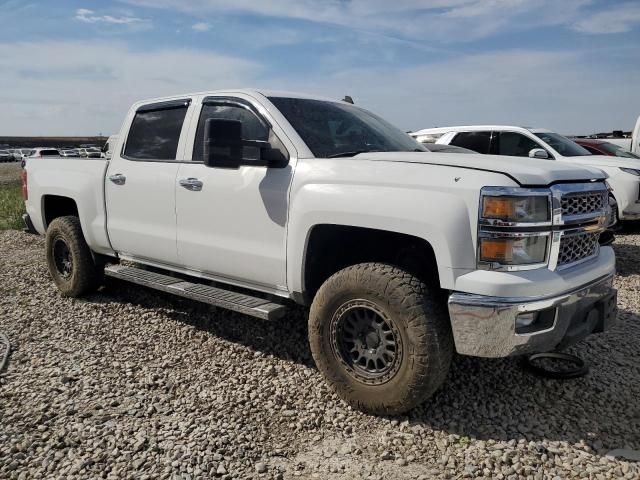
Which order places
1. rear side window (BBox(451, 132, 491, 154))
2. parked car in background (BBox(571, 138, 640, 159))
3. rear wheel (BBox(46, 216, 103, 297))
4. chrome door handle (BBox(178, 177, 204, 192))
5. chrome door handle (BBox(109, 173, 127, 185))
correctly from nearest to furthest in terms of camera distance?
1. chrome door handle (BBox(178, 177, 204, 192))
2. chrome door handle (BBox(109, 173, 127, 185))
3. rear wheel (BBox(46, 216, 103, 297))
4. rear side window (BBox(451, 132, 491, 154))
5. parked car in background (BBox(571, 138, 640, 159))

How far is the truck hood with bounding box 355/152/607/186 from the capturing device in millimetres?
2814

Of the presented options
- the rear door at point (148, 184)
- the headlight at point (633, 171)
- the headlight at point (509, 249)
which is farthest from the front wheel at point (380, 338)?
the headlight at point (633, 171)

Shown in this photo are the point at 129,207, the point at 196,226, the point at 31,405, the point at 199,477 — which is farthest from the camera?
the point at 129,207

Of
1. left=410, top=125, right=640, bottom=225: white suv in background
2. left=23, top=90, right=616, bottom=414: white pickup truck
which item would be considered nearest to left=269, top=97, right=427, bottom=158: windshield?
left=23, top=90, right=616, bottom=414: white pickup truck

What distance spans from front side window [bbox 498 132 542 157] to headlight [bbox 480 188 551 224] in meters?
6.61

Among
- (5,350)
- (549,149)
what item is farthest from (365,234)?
(549,149)

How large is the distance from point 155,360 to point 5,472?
4.69 feet

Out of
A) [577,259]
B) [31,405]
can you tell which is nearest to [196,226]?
[31,405]

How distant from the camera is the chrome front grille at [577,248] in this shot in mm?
3020

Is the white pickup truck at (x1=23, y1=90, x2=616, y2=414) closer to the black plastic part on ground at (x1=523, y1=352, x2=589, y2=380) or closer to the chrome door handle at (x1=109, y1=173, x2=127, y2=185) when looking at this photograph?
the chrome door handle at (x1=109, y1=173, x2=127, y2=185)

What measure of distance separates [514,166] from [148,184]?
112 inches

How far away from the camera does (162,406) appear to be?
11.1 feet

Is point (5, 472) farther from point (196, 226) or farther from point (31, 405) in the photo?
point (196, 226)

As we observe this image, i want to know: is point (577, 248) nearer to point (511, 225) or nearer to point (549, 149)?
point (511, 225)
